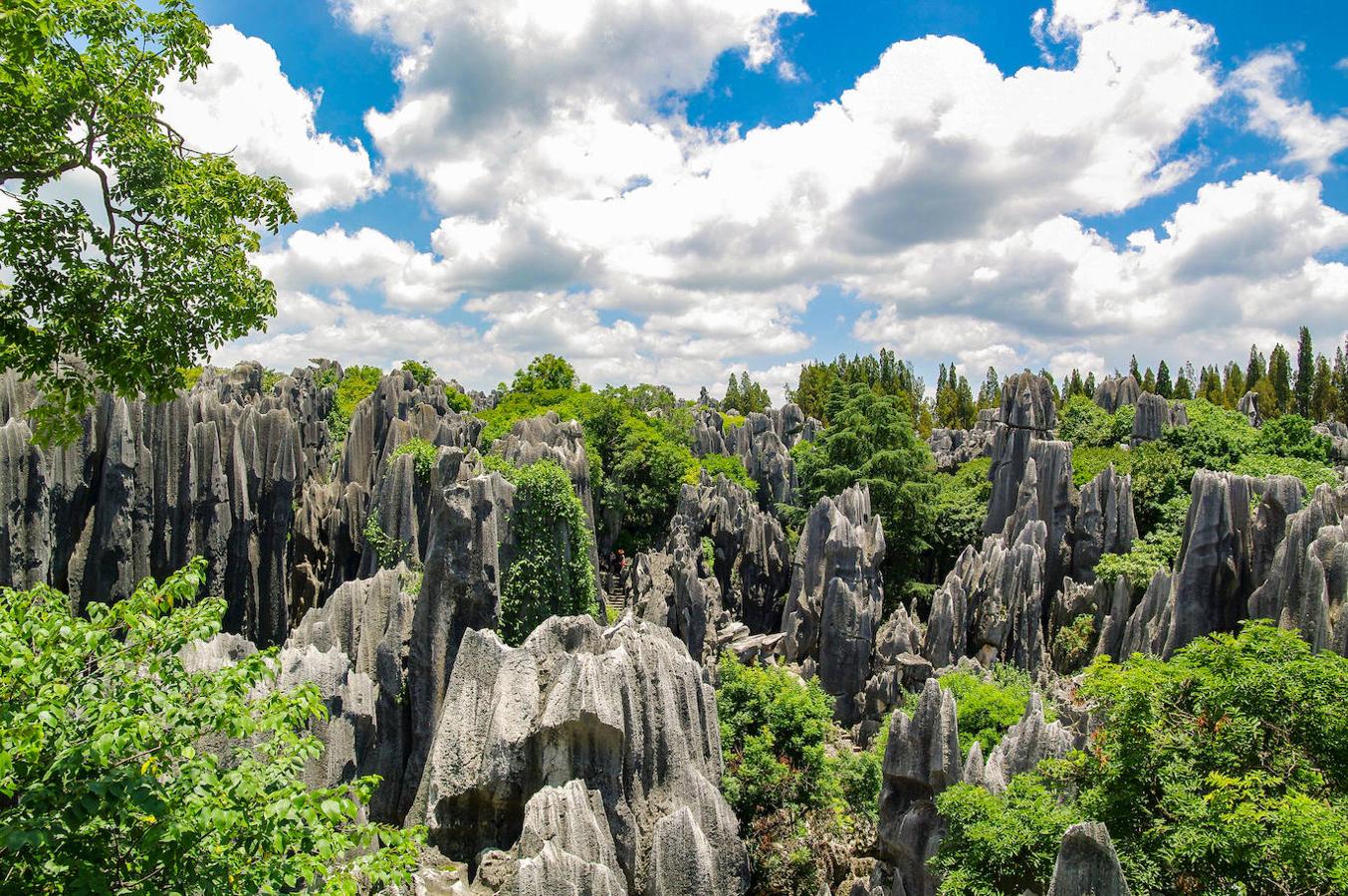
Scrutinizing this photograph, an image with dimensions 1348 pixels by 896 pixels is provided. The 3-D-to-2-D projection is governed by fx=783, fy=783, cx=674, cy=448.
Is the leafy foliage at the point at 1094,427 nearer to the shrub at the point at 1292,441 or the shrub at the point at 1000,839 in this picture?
the shrub at the point at 1292,441

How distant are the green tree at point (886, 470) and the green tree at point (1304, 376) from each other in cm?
5342

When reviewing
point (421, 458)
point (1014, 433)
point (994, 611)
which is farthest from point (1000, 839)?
point (1014, 433)

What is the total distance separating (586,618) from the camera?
13.7m

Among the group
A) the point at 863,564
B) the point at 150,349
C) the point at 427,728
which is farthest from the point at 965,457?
the point at 150,349

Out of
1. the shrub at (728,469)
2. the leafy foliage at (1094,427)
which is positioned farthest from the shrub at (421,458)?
the leafy foliage at (1094,427)

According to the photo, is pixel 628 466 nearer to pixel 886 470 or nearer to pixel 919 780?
pixel 886 470

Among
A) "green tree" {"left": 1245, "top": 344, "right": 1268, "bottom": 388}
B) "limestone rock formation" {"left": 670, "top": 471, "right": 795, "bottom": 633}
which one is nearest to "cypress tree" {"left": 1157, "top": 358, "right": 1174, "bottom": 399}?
"green tree" {"left": 1245, "top": 344, "right": 1268, "bottom": 388}

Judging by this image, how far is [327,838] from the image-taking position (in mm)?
5629

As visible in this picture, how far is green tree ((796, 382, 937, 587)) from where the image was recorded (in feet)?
113

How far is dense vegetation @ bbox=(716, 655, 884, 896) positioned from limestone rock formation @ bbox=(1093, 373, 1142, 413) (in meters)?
43.6

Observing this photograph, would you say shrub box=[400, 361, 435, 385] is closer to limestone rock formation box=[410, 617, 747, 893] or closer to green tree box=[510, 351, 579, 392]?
green tree box=[510, 351, 579, 392]

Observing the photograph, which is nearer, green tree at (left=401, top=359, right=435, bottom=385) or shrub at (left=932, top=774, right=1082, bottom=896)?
shrub at (left=932, top=774, right=1082, bottom=896)

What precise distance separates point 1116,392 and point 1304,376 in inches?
1282

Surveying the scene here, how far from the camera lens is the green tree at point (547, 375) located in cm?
5369
